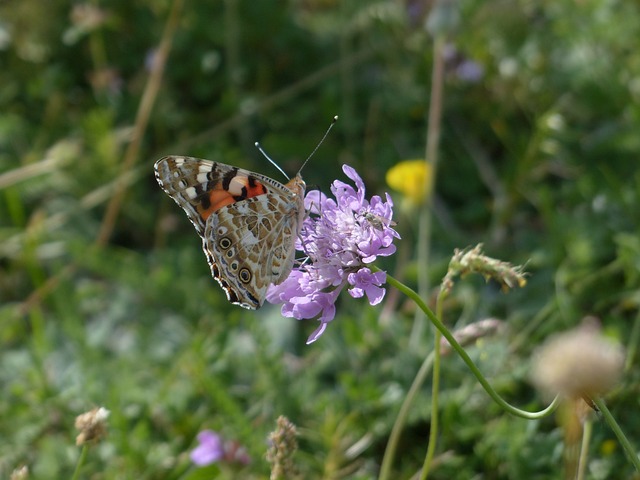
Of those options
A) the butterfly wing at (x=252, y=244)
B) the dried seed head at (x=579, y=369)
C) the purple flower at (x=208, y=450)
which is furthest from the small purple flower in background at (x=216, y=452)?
the dried seed head at (x=579, y=369)

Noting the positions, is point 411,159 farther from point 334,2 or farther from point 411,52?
point 334,2

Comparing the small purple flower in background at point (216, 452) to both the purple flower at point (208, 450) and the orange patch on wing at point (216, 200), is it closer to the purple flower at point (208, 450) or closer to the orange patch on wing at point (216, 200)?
the purple flower at point (208, 450)

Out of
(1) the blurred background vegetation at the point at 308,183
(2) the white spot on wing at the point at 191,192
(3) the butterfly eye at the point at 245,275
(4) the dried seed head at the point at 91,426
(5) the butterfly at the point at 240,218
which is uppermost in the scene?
(2) the white spot on wing at the point at 191,192

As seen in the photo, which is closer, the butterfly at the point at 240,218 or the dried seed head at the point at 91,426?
the dried seed head at the point at 91,426

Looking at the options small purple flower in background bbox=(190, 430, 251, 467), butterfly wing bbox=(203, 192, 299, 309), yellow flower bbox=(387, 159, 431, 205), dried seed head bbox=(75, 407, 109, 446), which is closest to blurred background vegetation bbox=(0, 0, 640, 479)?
small purple flower in background bbox=(190, 430, 251, 467)

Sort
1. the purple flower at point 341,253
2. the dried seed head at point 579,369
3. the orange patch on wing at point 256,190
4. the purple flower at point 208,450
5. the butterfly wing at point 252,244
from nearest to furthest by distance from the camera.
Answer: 1. the dried seed head at point 579,369
2. the purple flower at point 341,253
3. the butterfly wing at point 252,244
4. the orange patch on wing at point 256,190
5. the purple flower at point 208,450

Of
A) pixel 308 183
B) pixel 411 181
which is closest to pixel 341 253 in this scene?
pixel 411 181

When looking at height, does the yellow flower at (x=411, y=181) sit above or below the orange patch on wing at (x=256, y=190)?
below

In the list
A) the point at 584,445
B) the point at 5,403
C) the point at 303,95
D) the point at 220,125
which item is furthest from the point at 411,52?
the point at 584,445

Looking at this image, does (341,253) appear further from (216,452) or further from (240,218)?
(216,452)
